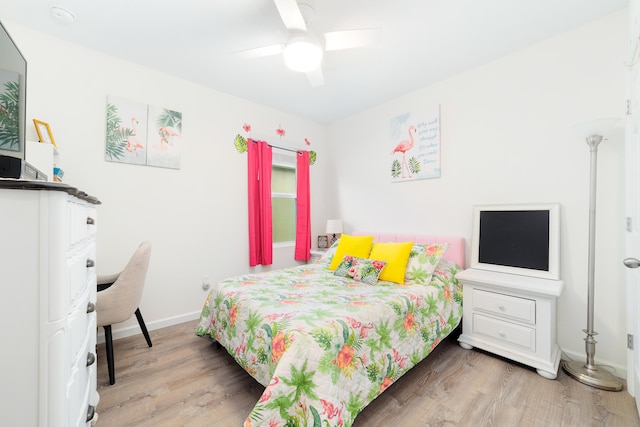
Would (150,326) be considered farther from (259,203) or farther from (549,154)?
(549,154)

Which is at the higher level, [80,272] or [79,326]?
[80,272]

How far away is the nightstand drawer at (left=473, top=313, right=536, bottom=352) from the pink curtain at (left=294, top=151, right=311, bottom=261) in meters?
2.22

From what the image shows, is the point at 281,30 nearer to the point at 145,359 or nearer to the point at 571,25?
the point at 571,25

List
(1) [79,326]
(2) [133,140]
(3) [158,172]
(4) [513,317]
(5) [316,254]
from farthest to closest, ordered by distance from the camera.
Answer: (5) [316,254] → (3) [158,172] → (2) [133,140] → (4) [513,317] → (1) [79,326]

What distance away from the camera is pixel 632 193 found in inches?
61.3

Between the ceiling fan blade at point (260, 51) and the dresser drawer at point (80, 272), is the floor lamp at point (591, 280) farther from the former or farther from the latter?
the dresser drawer at point (80, 272)

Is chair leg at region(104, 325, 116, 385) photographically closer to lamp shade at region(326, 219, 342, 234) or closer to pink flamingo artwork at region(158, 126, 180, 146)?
pink flamingo artwork at region(158, 126, 180, 146)

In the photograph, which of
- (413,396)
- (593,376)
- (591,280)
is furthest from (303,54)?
(593,376)

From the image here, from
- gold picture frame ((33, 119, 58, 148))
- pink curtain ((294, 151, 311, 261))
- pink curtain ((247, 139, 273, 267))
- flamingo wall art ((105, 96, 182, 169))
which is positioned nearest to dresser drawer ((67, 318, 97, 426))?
gold picture frame ((33, 119, 58, 148))

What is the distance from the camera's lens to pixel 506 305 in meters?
1.97

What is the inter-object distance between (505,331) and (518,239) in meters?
0.78

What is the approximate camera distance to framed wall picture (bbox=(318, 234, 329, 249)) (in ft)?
12.4

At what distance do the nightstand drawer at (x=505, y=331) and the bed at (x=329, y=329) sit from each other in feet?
0.57

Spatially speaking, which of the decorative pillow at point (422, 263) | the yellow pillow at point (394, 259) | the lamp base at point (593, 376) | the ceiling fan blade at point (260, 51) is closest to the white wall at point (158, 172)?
the ceiling fan blade at point (260, 51)
